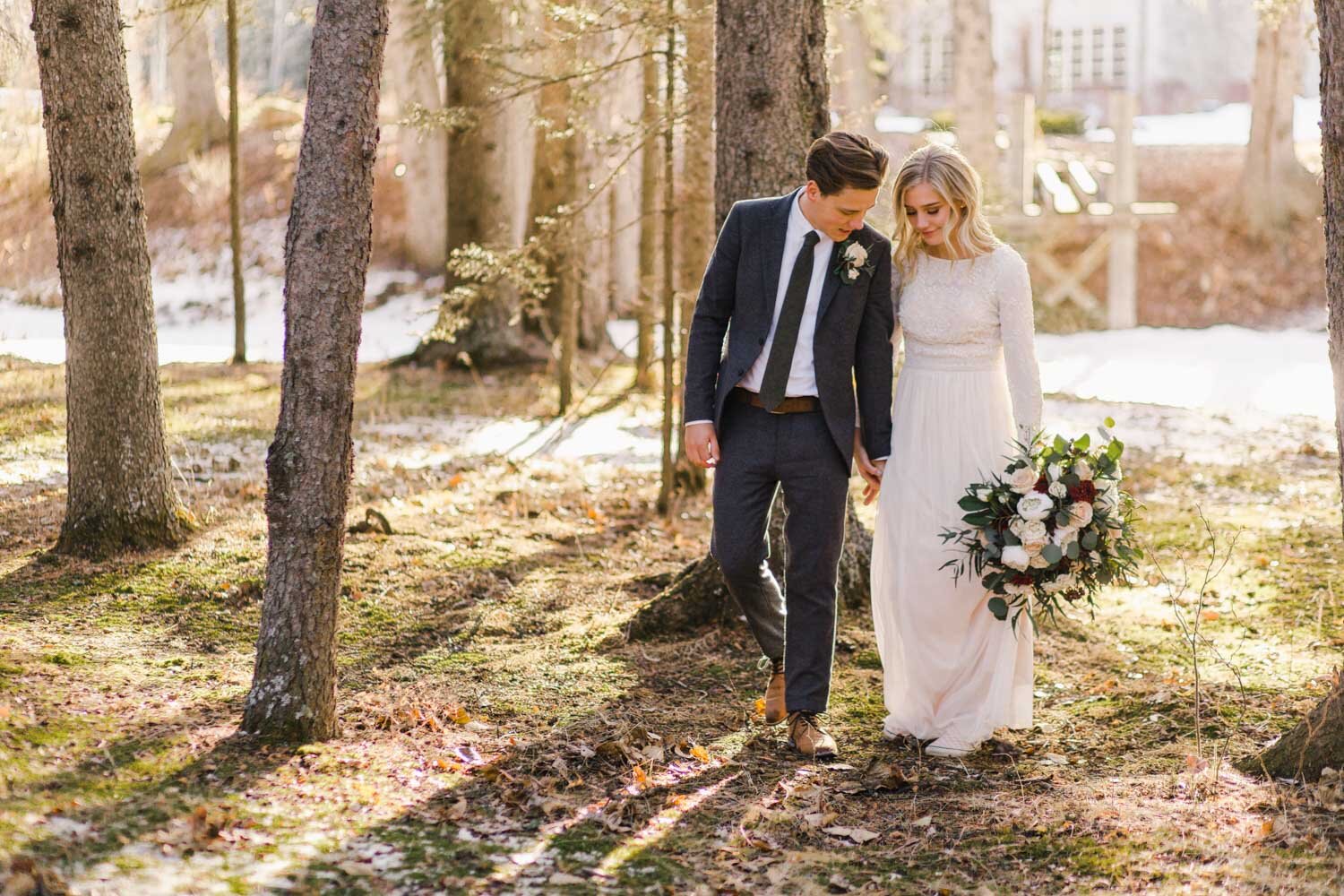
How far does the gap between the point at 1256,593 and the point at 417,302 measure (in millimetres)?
17097

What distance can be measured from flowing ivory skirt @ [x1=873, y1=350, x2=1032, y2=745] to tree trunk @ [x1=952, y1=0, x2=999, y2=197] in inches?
614

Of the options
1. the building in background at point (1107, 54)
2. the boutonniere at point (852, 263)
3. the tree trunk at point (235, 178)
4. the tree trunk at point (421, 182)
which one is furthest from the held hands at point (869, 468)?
the building in background at point (1107, 54)

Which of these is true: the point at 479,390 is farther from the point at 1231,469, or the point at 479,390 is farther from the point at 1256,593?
the point at 1256,593

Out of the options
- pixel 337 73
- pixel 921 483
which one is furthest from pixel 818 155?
pixel 337 73

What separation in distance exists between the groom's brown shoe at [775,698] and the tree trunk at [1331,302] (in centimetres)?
178

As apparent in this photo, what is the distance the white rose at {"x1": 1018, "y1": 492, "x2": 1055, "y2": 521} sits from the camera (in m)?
4.77

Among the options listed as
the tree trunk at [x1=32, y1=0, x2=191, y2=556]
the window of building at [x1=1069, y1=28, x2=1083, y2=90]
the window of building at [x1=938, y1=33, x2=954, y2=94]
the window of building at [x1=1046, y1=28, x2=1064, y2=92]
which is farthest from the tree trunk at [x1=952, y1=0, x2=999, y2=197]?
the window of building at [x1=1069, y1=28, x2=1083, y2=90]

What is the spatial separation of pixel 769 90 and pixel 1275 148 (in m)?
22.4

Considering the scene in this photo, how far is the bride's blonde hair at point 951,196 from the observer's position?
16.4 feet

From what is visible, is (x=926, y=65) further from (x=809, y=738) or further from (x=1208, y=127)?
(x=809, y=738)

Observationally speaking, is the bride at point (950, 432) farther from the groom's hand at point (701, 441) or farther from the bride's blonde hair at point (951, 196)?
the groom's hand at point (701, 441)

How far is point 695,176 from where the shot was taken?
33.6 feet

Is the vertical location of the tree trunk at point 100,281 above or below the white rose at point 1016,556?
above

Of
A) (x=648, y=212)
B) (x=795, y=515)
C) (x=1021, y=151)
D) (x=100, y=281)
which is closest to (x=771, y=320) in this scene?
(x=795, y=515)
